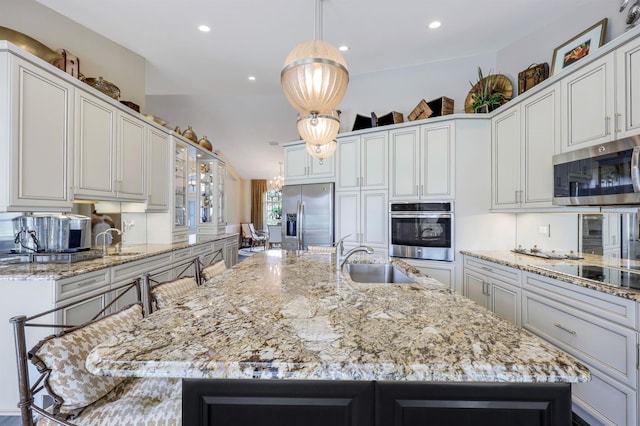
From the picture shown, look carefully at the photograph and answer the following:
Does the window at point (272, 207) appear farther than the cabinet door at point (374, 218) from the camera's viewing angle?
Yes

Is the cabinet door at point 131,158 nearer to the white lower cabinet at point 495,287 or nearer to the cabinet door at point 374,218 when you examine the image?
the cabinet door at point 374,218

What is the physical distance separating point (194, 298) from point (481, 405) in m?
1.10

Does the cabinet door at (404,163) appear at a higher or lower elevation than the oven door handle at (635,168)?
higher

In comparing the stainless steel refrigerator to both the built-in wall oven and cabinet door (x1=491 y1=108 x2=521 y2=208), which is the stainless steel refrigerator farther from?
cabinet door (x1=491 y1=108 x2=521 y2=208)

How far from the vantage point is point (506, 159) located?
2873mm

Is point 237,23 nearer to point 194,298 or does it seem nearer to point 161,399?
point 194,298

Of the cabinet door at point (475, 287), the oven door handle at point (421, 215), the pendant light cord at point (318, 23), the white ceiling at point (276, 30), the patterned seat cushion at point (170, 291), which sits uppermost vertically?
the white ceiling at point (276, 30)

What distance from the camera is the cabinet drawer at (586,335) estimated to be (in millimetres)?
1425

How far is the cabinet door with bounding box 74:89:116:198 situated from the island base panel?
2.43 meters

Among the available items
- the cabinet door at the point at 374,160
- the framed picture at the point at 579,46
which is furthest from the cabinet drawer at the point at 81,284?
the framed picture at the point at 579,46

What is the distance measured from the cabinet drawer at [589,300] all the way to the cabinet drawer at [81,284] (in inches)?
125

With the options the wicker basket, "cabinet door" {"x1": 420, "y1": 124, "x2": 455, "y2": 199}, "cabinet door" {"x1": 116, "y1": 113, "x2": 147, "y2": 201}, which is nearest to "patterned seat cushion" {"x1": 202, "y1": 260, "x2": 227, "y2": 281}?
"cabinet door" {"x1": 116, "y1": 113, "x2": 147, "y2": 201}

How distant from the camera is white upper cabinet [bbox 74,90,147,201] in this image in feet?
7.79

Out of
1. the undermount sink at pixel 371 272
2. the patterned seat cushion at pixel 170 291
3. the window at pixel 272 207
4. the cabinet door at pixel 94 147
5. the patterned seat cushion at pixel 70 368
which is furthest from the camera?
the window at pixel 272 207
